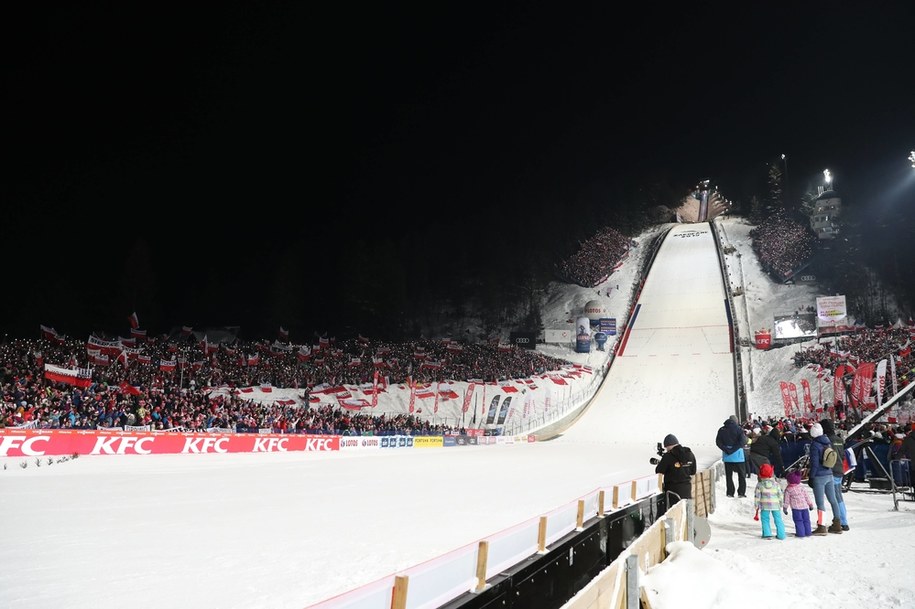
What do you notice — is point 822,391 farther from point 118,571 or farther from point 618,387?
point 118,571

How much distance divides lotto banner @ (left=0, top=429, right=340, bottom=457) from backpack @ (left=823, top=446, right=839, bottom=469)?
15416mm

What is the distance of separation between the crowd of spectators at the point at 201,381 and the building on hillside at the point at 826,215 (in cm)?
4541

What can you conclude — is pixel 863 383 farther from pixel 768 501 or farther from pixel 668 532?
pixel 668 532

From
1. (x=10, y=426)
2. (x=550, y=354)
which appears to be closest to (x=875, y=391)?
(x=550, y=354)

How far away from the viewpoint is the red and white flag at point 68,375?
17.0 m

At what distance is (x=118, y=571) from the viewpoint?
4.59 metres

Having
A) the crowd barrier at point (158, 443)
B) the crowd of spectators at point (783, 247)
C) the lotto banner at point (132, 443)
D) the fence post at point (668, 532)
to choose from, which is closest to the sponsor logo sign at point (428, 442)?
the crowd barrier at point (158, 443)

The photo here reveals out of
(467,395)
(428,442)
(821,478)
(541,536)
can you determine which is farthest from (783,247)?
(541,536)

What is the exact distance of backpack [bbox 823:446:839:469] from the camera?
8391 millimetres

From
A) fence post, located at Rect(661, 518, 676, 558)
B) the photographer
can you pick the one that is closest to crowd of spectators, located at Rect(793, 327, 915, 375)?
the photographer

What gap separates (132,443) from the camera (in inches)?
598

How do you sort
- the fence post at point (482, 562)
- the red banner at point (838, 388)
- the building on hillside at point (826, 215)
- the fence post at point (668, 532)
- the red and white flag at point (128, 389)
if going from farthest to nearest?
the building on hillside at point (826, 215), the red banner at point (838, 388), the red and white flag at point (128, 389), the fence post at point (668, 532), the fence post at point (482, 562)

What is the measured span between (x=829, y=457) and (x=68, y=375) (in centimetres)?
1955

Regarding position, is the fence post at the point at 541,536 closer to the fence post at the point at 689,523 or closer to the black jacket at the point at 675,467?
the black jacket at the point at 675,467
